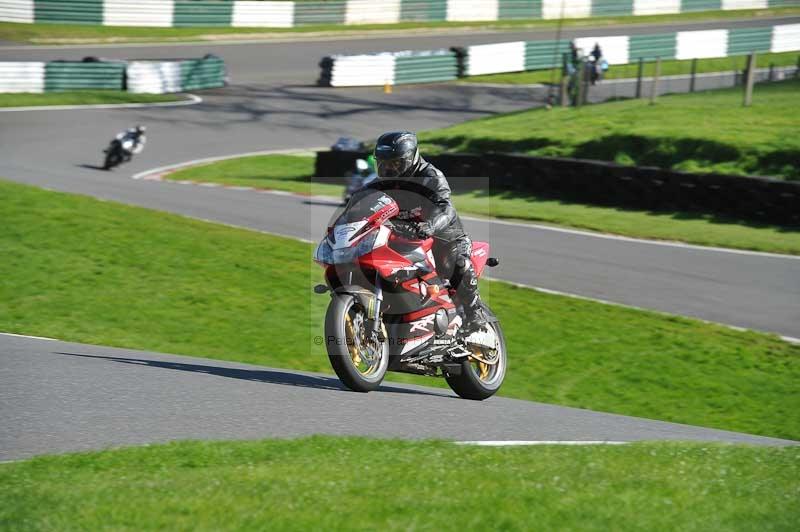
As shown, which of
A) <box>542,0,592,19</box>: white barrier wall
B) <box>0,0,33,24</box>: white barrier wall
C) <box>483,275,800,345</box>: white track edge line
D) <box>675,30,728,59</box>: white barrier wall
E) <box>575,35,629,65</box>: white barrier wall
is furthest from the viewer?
<box>542,0,592,19</box>: white barrier wall

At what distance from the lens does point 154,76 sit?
3597 centimetres

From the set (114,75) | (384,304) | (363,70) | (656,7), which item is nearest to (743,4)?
(656,7)

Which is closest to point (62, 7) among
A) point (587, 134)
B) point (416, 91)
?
point (416, 91)

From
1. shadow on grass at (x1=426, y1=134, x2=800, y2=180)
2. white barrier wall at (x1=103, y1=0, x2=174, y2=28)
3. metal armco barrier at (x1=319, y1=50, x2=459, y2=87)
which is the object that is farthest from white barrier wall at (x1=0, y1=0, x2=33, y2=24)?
shadow on grass at (x1=426, y1=134, x2=800, y2=180)

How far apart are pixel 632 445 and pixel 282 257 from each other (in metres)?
10.1

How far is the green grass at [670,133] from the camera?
68.1 feet

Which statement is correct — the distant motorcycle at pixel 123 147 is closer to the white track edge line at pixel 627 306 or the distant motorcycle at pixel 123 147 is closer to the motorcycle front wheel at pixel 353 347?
the white track edge line at pixel 627 306

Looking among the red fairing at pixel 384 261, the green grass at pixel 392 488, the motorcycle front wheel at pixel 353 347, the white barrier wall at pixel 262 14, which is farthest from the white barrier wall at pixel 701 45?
the green grass at pixel 392 488

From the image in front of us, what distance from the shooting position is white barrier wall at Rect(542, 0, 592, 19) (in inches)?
2213

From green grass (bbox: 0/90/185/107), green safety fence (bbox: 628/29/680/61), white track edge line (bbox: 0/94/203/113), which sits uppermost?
→ green safety fence (bbox: 628/29/680/61)

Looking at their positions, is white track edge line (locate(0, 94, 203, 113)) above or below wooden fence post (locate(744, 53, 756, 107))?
below

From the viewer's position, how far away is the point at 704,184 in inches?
771

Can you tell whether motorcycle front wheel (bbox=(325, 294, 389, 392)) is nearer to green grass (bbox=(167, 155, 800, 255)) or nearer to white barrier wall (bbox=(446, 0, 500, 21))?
green grass (bbox=(167, 155, 800, 255))

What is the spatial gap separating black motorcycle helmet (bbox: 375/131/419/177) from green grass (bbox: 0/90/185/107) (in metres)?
26.7
